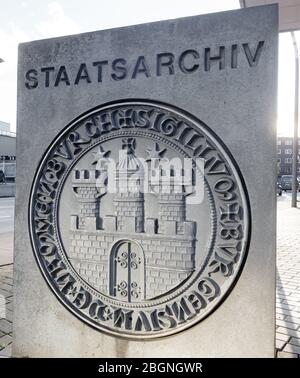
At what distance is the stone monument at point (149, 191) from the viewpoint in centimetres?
241

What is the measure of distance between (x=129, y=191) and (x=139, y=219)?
231 millimetres

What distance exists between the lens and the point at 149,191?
267 cm

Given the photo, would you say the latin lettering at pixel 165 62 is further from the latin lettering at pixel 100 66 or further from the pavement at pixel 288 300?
the pavement at pixel 288 300

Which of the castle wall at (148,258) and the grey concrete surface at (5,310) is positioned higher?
the castle wall at (148,258)

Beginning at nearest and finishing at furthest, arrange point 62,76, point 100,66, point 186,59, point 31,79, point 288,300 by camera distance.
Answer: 1. point 186,59
2. point 100,66
3. point 62,76
4. point 31,79
5. point 288,300

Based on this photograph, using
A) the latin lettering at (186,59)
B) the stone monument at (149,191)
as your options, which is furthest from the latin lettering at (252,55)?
the latin lettering at (186,59)

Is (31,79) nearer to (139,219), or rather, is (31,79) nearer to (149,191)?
(149,191)

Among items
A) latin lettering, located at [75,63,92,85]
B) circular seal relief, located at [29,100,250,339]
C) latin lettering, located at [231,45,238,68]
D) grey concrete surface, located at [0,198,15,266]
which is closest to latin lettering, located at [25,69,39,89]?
latin lettering, located at [75,63,92,85]

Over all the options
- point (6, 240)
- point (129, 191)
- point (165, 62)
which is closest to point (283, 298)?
point (129, 191)

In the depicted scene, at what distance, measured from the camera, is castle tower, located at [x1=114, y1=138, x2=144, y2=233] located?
2682 millimetres

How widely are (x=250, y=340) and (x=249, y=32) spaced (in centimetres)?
216

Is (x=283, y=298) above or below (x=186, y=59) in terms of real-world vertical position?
below

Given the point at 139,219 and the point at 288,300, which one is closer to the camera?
the point at 139,219
